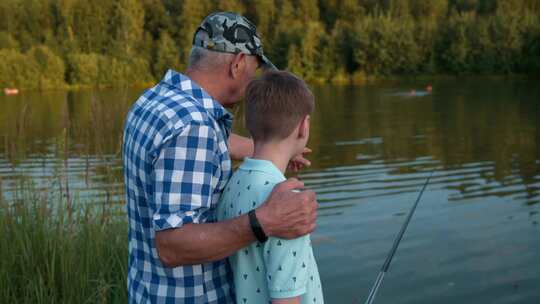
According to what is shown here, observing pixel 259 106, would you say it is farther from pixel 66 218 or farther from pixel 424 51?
pixel 424 51

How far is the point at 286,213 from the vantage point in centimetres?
170

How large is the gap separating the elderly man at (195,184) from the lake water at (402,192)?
2657 millimetres

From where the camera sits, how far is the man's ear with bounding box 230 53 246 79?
6.43 ft

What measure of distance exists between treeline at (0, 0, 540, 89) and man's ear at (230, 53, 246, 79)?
137ft

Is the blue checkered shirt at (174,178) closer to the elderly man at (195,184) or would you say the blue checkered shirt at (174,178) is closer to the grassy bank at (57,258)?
the elderly man at (195,184)

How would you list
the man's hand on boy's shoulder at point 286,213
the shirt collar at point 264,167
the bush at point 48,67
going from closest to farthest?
the man's hand on boy's shoulder at point 286,213 → the shirt collar at point 264,167 → the bush at point 48,67

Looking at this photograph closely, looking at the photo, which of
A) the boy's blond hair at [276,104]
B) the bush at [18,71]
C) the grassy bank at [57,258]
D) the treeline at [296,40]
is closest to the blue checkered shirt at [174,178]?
the boy's blond hair at [276,104]

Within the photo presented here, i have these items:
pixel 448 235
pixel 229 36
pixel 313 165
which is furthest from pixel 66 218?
pixel 313 165

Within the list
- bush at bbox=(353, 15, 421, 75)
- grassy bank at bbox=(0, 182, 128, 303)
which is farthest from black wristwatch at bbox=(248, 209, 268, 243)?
bush at bbox=(353, 15, 421, 75)

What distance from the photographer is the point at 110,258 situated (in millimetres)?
4129

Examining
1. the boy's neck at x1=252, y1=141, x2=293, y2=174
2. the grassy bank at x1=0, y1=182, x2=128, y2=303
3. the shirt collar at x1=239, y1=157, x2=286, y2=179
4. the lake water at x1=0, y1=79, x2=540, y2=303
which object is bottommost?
the lake water at x1=0, y1=79, x2=540, y2=303

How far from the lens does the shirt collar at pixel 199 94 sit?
1.85 metres

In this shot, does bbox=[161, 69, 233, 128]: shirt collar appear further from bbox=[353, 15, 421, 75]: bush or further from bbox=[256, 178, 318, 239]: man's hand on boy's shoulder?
bbox=[353, 15, 421, 75]: bush

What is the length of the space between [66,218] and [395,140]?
41.3ft
